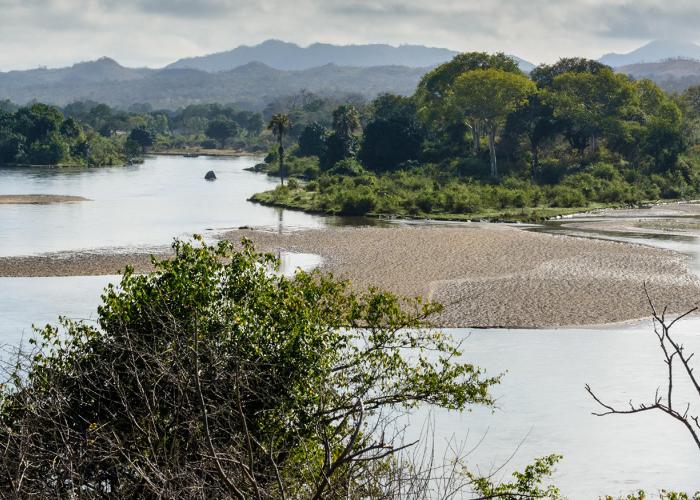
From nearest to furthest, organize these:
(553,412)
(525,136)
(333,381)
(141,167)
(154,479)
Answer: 1. (154,479)
2. (333,381)
3. (553,412)
4. (525,136)
5. (141,167)

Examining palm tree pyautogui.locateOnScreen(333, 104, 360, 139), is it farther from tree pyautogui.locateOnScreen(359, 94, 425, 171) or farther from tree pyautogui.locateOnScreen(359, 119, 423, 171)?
tree pyautogui.locateOnScreen(359, 119, 423, 171)

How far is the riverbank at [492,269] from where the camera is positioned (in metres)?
39.8

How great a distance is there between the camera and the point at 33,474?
13398 mm

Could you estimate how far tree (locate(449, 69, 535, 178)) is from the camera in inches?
3836

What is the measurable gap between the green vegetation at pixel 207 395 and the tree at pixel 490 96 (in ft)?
260

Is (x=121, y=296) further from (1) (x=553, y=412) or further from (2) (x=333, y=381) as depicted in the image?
(1) (x=553, y=412)

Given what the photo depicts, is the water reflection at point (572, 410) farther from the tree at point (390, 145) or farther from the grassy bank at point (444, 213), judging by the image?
the tree at point (390, 145)

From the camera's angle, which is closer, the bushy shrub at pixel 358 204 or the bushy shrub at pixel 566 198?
the bushy shrub at pixel 358 204

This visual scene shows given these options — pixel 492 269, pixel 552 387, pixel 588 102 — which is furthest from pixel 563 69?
pixel 552 387

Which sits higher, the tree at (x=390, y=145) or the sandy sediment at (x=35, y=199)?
the tree at (x=390, y=145)

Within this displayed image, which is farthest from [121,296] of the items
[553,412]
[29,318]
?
[29,318]

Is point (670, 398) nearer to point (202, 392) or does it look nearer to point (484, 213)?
point (202, 392)

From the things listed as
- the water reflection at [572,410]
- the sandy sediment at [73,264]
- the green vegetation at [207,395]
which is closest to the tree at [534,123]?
the sandy sediment at [73,264]

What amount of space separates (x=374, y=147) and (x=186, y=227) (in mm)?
44608
